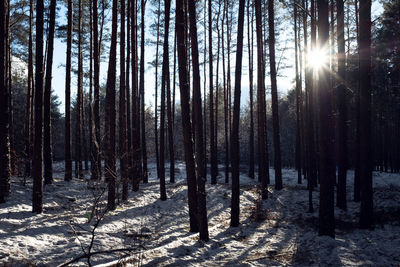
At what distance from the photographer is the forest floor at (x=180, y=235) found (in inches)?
223

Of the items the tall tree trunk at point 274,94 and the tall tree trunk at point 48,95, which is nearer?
the tall tree trunk at point 48,95

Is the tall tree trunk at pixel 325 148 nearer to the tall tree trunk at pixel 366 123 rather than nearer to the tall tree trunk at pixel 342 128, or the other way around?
the tall tree trunk at pixel 366 123

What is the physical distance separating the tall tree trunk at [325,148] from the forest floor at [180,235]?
0.58m

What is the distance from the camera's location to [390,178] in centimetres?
1886

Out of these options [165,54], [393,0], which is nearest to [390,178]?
[393,0]

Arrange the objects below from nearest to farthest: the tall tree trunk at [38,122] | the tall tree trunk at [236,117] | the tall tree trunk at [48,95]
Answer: the tall tree trunk at [38,122], the tall tree trunk at [236,117], the tall tree trunk at [48,95]

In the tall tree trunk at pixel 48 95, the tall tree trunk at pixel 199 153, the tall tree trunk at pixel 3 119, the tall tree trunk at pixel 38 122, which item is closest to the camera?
the tall tree trunk at pixel 199 153

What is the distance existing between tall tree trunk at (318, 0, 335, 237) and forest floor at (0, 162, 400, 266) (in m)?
0.58

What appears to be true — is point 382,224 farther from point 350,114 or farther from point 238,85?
point 350,114

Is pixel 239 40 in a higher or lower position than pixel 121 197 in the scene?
higher

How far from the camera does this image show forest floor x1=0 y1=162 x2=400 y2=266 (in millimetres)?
5672

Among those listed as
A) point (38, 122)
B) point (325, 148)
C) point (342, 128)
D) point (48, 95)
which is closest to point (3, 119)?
point (38, 122)

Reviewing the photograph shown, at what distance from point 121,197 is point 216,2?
13.3m

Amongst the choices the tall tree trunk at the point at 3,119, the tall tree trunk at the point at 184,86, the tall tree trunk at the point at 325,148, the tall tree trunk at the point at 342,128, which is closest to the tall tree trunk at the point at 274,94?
the tall tree trunk at the point at 342,128
